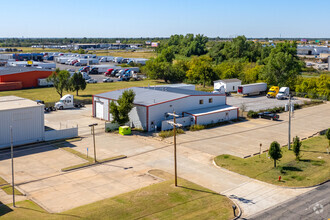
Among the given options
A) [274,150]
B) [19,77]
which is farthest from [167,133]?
[19,77]

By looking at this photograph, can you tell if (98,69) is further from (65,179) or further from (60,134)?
(65,179)

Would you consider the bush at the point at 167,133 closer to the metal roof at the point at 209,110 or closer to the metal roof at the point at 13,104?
the metal roof at the point at 209,110

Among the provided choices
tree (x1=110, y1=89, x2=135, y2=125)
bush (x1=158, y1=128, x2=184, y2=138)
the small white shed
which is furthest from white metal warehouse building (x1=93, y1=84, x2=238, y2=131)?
the small white shed

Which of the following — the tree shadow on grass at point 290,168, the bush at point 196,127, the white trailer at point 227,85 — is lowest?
the tree shadow on grass at point 290,168

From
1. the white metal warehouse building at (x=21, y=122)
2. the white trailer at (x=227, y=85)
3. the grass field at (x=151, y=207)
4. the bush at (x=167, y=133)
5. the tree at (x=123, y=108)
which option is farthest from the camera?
the white trailer at (x=227, y=85)

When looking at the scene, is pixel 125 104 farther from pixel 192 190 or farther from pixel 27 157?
pixel 192 190

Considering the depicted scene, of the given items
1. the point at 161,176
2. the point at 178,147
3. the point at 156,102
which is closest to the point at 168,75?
the point at 156,102

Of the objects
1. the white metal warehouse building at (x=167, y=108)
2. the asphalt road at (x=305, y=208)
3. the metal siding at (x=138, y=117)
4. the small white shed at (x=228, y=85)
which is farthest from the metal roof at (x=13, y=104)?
the small white shed at (x=228, y=85)
